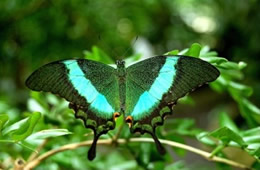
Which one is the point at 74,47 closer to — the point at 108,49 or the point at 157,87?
the point at 108,49

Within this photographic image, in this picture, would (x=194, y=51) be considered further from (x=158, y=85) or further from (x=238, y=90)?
(x=238, y=90)

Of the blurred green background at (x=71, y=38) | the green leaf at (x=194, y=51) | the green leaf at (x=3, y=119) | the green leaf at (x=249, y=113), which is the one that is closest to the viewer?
the green leaf at (x=3, y=119)

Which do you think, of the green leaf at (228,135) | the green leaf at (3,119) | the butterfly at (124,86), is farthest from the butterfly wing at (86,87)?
the green leaf at (228,135)

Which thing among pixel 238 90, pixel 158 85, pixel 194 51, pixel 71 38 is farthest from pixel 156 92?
pixel 71 38

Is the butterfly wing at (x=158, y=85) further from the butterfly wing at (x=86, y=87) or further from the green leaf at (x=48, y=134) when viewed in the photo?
the green leaf at (x=48, y=134)

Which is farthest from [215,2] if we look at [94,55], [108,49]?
[94,55]

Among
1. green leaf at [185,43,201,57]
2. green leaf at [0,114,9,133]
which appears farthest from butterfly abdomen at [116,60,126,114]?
green leaf at [0,114,9,133]

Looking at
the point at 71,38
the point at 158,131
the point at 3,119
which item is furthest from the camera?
the point at 71,38
